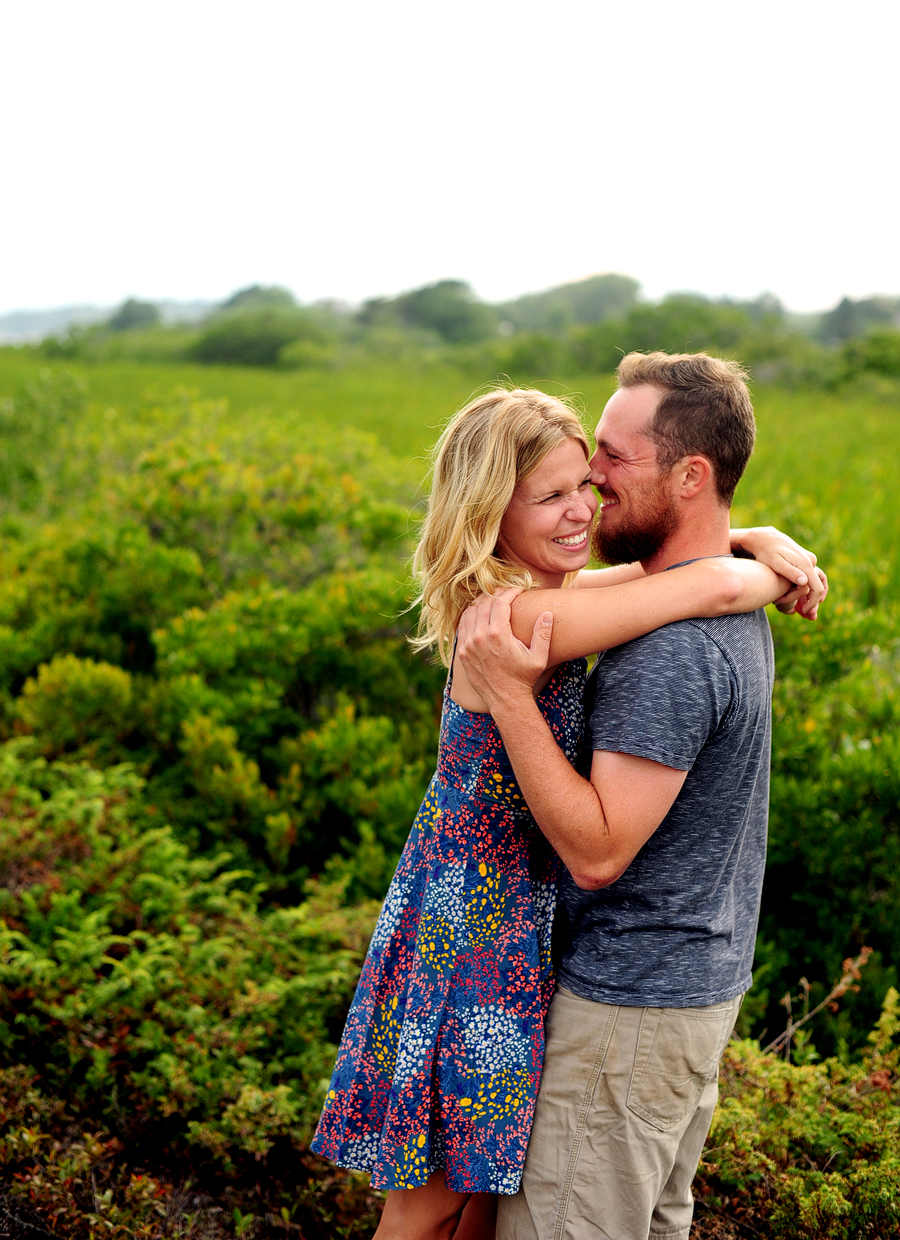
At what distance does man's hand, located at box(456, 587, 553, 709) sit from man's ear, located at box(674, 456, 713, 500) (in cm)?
39

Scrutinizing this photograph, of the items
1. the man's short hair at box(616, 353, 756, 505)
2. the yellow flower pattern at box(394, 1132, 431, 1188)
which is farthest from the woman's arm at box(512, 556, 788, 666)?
the yellow flower pattern at box(394, 1132, 431, 1188)

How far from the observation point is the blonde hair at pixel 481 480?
1857 millimetres

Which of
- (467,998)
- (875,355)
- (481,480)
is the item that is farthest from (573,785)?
(875,355)

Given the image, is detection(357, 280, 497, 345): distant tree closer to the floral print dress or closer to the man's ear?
the man's ear

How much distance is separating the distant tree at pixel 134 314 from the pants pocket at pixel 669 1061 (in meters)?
104

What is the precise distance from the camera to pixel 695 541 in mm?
1923

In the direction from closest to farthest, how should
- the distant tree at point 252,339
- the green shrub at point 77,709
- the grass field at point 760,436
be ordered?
the green shrub at point 77,709 < the grass field at point 760,436 < the distant tree at point 252,339

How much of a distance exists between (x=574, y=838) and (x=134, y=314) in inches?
4176

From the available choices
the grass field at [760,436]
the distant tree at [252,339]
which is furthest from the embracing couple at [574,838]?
the distant tree at [252,339]

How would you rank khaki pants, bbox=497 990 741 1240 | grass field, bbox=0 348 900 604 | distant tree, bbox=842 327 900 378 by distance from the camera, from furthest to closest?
distant tree, bbox=842 327 900 378 → grass field, bbox=0 348 900 604 → khaki pants, bbox=497 990 741 1240

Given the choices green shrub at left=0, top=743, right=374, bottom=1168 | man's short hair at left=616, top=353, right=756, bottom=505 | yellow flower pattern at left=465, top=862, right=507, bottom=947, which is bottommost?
green shrub at left=0, top=743, right=374, bottom=1168

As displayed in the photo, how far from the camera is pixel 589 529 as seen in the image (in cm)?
205

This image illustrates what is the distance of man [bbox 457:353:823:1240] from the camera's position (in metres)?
1.67

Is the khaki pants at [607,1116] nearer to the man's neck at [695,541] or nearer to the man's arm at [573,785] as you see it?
the man's arm at [573,785]
